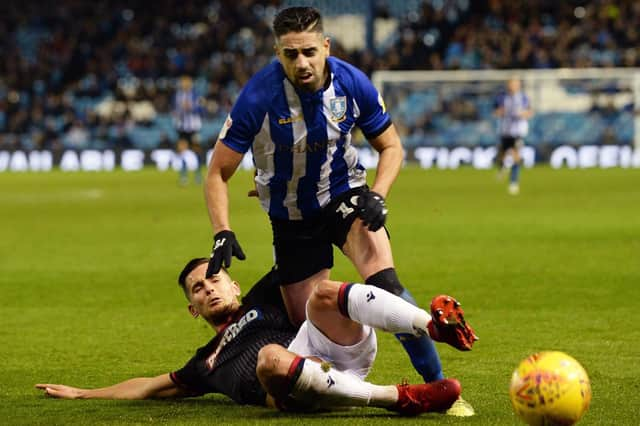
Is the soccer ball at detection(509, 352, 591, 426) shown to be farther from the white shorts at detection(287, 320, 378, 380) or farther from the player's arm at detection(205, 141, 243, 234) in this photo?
the player's arm at detection(205, 141, 243, 234)

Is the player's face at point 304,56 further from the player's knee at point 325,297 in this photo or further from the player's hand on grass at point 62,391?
the player's hand on grass at point 62,391

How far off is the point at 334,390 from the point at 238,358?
67 centimetres

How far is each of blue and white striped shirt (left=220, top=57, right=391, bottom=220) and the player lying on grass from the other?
0.55 meters

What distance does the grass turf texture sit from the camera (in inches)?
232

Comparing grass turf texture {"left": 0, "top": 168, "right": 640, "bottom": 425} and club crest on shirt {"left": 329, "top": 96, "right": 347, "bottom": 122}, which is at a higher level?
club crest on shirt {"left": 329, "top": 96, "right": 347, "bottom": 122}

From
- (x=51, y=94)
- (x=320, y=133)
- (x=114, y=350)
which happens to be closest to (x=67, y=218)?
(x=114, y=350)

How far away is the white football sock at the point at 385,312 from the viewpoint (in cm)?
512

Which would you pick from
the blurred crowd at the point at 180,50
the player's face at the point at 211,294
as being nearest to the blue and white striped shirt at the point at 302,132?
the player's face at the point at 211,294

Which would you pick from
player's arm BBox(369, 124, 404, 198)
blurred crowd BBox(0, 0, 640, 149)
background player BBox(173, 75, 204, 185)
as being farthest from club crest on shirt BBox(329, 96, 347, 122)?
blurred crowd BBox(0, 0, 640, 149)

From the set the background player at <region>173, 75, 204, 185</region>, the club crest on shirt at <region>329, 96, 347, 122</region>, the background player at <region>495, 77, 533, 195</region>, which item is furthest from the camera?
the background player at <region>173, 75, 204, 185</region>

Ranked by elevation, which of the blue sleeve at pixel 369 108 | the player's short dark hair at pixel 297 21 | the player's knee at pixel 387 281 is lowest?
the player's knee at pixel 387 281

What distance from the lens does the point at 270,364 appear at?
5.23 m

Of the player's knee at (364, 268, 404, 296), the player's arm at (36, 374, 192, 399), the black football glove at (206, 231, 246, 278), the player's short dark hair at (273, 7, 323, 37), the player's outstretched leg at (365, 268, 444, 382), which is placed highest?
the player's short dark hair at (273, 7, 323, 37)

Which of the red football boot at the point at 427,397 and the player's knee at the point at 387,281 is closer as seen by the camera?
the red football boot at the point at 427,397
